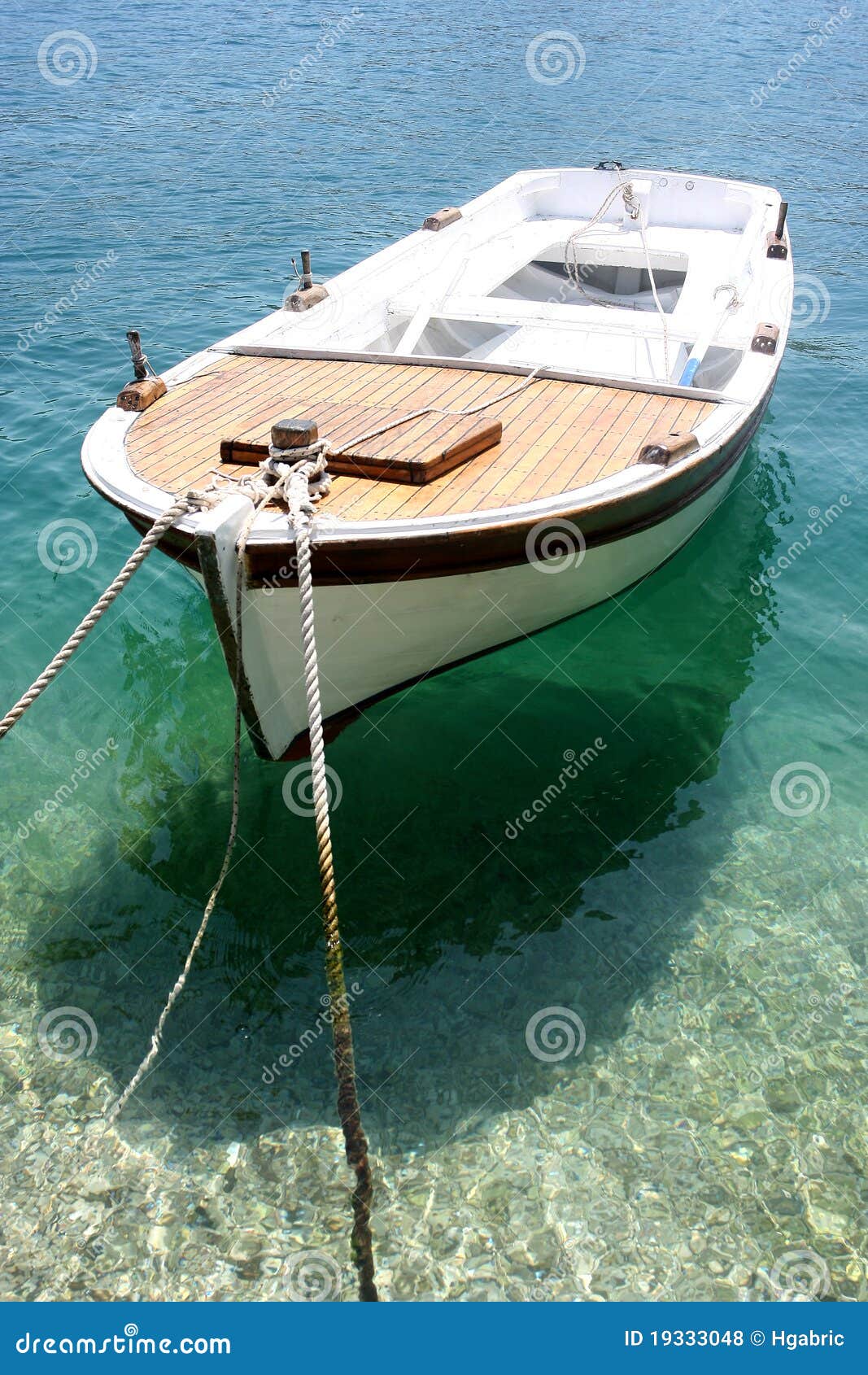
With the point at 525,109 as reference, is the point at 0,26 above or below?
above

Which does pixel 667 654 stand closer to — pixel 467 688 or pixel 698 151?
pixel 467 688

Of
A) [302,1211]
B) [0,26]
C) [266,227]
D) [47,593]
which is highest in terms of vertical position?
[0,26]

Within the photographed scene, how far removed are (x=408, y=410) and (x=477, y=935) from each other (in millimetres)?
2803

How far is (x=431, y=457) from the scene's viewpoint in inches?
186

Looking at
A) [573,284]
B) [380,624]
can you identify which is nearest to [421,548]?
[380,624]

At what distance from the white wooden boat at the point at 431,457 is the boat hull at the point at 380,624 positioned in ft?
0.03

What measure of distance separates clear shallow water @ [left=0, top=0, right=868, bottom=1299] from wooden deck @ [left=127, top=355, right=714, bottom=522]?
6.17 feet

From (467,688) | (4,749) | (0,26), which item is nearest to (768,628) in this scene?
(467,688)

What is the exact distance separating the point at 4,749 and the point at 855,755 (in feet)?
17.6

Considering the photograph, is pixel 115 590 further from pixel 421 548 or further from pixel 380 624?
pixel 421 548

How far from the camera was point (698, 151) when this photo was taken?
1878cm

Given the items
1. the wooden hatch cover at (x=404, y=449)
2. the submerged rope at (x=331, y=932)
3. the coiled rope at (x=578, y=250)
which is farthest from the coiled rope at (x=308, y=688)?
the coiled rope at (x=578, y=250)

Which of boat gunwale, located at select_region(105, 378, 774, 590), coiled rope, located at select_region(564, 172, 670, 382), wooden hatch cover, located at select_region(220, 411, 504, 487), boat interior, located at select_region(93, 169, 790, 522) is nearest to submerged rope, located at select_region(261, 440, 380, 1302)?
boat gunwale, located at select_region(105, 378, 774, 590)

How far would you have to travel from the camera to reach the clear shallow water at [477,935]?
404cm
